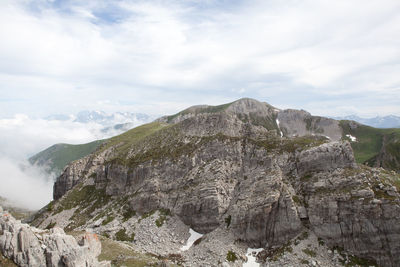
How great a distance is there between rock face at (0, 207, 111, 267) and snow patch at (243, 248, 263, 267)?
121 feet

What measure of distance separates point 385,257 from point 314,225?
47.6 ft

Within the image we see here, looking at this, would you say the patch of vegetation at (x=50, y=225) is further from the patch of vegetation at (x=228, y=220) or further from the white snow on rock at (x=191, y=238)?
the patch of vegetation at (x=228, y=220)

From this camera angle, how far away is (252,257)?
5978 cm

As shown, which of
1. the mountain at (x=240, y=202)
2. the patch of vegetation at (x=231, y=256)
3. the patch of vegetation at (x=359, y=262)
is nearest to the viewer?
the patch of vegetation at (x=359, y=262)

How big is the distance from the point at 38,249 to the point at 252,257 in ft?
156

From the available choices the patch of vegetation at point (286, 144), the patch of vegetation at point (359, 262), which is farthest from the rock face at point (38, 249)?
the patch of vegetation at point (286, 144)

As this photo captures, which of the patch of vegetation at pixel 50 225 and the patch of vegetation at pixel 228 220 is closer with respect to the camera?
the patch of vegetation at pixel 228 220

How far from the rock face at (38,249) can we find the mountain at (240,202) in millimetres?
30484

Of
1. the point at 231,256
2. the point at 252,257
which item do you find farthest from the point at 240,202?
the point at 231,256

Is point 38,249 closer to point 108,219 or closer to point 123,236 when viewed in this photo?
point 123,236

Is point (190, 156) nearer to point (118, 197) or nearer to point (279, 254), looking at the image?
point (118, 197)

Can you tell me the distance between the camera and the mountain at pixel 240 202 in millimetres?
54438

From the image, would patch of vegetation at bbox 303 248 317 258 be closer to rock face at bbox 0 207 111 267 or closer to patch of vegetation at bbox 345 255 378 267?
patch of vegetation at bbox 345 255 378 267

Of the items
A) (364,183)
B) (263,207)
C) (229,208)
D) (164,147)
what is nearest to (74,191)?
(164,147)
